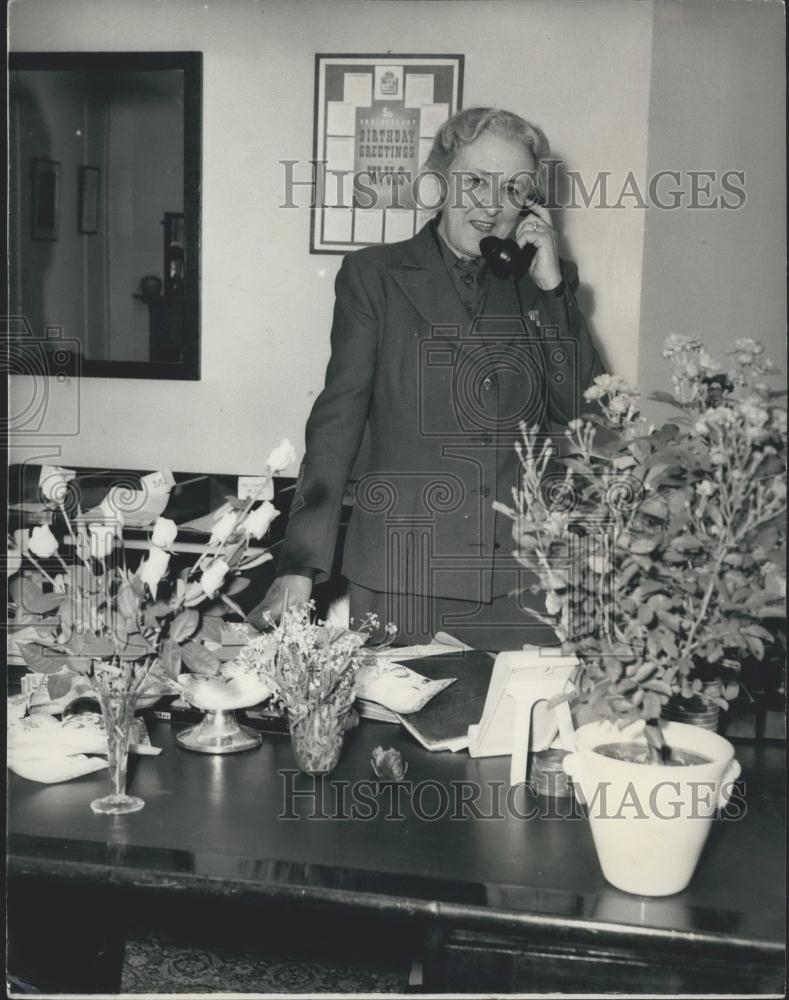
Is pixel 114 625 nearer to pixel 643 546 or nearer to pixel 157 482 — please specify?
pixel 157 482

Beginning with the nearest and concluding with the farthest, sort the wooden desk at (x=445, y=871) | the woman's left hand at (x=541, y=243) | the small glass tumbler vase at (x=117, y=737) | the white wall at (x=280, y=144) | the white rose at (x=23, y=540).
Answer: the wooden desk at (x=445, y=871) → the small glass tumbler vase at (x=117, y=737) → the white rose at (x=23, y=540) → the woman's left hand at (x=541, y=243) → the white wall at (x=280, y=144)

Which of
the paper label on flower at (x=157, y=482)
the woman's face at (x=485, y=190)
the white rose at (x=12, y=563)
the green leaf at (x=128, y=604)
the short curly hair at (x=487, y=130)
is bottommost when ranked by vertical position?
the green leaf at (x=128, y=604)

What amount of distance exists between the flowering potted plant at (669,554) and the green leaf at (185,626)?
51 cm

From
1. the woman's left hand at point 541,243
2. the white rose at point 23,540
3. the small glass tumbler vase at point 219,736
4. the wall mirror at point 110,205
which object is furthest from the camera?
the wall mirror at point 110,205

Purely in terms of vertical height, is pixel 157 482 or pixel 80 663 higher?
pixel 157 482

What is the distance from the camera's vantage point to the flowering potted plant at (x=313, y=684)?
163 cm

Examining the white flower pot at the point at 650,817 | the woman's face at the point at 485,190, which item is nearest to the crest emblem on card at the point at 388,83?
the woman's face at the point at 485,190

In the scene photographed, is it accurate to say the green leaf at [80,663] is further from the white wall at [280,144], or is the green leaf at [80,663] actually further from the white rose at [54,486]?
the white wall at [280,144]

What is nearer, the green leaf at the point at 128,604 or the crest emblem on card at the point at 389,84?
the green leaf at the point at 128,604

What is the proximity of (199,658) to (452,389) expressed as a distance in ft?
4.15

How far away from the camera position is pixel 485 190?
8.52 ft

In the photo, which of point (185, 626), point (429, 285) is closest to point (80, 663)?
point (185, 626)

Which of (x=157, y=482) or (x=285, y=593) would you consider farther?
(x=285, y=593)

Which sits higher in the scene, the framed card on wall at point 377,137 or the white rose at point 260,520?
the framed card on wall at point 377,137
